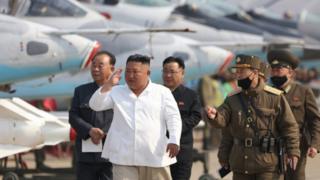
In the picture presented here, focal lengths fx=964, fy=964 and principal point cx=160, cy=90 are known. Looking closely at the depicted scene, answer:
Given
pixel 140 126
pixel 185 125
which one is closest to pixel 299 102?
pixel 185 125

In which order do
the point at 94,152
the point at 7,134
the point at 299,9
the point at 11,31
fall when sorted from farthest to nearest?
1. the point at 299,9
2. the point at 11,31
3. the point at 7,134
4. the point at 94,152

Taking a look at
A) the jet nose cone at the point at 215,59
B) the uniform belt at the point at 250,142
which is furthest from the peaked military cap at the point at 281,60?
the jet nose cone at the point at 215,59

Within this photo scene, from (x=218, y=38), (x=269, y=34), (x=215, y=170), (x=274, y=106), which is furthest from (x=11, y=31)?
(x=269, y=34)

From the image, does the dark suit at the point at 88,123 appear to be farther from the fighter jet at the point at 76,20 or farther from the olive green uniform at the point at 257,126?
the fighter jet at the point at 76,20

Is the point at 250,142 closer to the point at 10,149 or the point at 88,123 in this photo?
the point at 88,123

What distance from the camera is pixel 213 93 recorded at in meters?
18.7

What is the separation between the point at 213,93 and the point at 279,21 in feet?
31.6

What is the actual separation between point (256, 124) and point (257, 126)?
0.7 inches

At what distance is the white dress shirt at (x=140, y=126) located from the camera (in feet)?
23.3

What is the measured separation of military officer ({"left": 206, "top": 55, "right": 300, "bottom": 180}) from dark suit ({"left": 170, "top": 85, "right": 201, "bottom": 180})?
4.27ft

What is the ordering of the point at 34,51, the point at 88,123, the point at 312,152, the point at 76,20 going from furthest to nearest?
1. the point at 76,20
2. the point at 34,51
3. the point at 88,123
4. the point at 312,152

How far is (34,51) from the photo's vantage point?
1254cm

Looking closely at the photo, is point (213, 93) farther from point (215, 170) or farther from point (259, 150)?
point (259, 150)

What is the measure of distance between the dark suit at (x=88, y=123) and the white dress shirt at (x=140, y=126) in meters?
0.95
